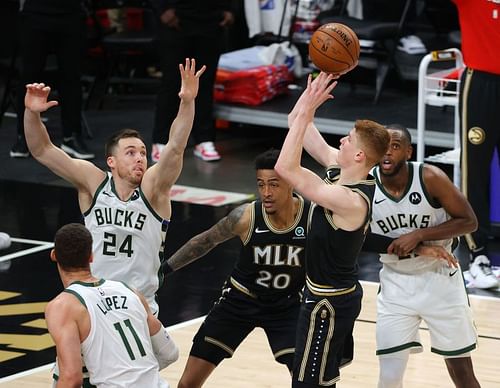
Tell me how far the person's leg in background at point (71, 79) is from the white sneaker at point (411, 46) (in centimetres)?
353

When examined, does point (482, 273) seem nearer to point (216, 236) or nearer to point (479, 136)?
point (479, 136)

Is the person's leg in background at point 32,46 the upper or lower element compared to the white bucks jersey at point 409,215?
lower

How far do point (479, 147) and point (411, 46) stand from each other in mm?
4873

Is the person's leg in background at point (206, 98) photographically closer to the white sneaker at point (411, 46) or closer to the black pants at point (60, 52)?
the black pants at point (60, 52)

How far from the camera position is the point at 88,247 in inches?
208

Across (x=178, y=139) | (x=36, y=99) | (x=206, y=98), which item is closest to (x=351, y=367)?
(x=178, y=139)

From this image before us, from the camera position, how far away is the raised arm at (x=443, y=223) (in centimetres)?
646

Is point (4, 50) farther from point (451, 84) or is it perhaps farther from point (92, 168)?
point (92, 168)

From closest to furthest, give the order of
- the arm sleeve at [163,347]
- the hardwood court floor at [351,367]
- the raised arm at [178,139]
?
the arm sleeve at [163,347] → the raised arm at [178,139] → the hardwood court floor at [351,367]

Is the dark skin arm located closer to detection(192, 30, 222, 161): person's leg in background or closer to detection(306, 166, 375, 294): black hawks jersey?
detection(306, 166, 375, 294): black hawks jersey

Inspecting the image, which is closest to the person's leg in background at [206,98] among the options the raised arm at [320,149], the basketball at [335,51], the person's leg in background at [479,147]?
the person's leg in background at [479,147]

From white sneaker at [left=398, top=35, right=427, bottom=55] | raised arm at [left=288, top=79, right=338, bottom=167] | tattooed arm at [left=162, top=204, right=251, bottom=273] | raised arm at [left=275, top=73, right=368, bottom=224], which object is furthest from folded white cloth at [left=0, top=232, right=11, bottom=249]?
white sneaker at [left=398, top=35, right=427, bottom=55]

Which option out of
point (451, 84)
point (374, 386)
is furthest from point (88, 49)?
point (374, 386)

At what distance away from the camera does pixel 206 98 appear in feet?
41.4
